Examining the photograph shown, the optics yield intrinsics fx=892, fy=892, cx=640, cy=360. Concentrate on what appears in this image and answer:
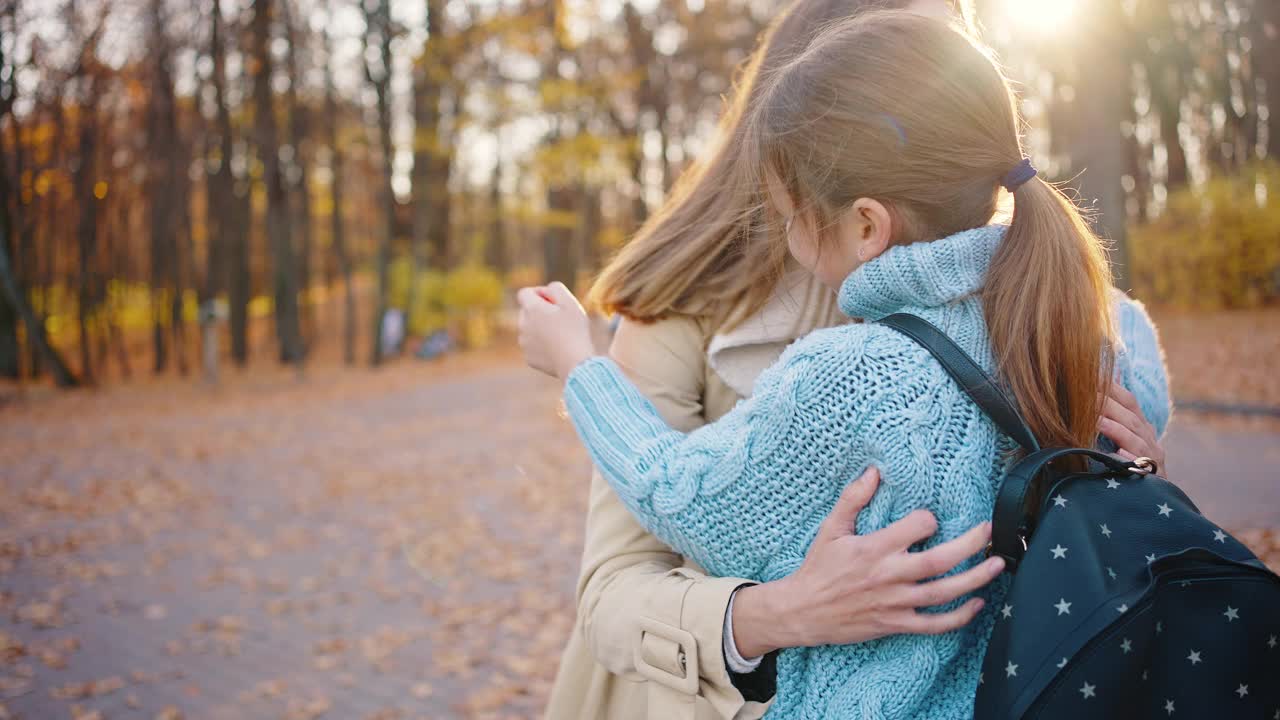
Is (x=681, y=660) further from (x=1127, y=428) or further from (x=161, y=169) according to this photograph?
(x=161, y=169)

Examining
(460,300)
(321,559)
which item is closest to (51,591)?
(321,559)

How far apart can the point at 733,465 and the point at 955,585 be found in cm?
34

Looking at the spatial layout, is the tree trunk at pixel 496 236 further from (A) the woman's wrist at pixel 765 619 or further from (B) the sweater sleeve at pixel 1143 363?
(A) the woman's wrist at pixel 765 619

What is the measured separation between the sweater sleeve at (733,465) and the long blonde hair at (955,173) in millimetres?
283

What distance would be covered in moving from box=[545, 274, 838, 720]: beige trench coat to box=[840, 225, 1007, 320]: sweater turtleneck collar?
319 mm

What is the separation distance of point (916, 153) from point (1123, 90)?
1036 centimetres

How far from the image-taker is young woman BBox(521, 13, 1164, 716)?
122 centimetres

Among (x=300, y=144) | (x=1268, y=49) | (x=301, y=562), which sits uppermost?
(x=300, y=144)

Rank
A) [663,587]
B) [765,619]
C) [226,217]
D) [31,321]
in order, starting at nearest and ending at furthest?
[765,619] < [663,587] < [31,321] < [226,217]

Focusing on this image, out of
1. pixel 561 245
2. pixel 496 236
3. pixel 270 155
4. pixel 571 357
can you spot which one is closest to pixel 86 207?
pixel 270 155

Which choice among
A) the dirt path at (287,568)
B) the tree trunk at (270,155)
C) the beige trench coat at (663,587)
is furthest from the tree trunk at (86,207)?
the beige trench coat at (663,587)

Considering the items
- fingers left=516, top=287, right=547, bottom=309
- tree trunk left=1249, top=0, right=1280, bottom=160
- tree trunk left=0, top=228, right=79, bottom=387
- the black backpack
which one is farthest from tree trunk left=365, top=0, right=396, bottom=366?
the black backpack

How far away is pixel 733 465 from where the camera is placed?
4.21ft

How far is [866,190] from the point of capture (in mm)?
1347
